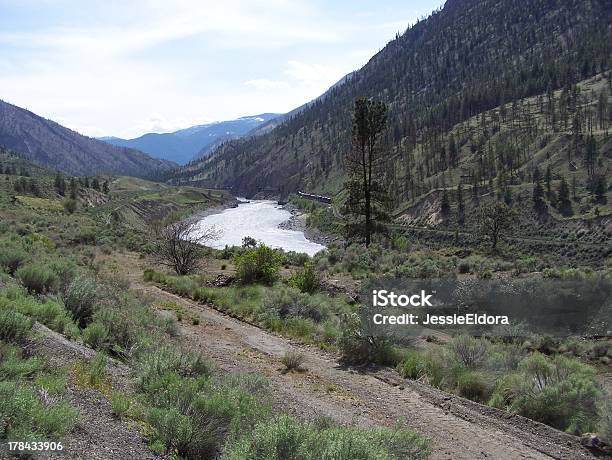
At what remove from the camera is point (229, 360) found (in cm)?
1063

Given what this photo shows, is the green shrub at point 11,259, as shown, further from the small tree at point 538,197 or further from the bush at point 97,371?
→ the small tree at point 538,197

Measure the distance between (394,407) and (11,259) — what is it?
1132 cm

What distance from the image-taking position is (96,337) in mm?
9125

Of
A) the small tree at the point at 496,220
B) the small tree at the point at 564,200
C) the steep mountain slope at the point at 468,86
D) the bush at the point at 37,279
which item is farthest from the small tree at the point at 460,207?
the bush at the point at 37,279

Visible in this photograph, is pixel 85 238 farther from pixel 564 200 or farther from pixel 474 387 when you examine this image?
pixel 564 200

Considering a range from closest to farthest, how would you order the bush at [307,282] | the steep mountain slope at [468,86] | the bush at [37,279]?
the bush at [37,279]
the bush at [307,282]
the steep mountain slope at [468,86]

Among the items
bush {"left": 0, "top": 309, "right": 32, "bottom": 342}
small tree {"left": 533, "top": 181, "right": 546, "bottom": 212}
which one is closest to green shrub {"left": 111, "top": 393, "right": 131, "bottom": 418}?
bush {"left": 0, "top": 309, "right": 32, "bottom": 342}

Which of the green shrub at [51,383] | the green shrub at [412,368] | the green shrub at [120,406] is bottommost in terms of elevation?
the green shrub at [412,368]

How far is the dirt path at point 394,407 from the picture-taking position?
7.23 meters

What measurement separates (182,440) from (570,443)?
18.7ft

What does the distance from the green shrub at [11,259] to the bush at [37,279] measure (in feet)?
5.33

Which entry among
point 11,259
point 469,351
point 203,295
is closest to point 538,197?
point 203,295

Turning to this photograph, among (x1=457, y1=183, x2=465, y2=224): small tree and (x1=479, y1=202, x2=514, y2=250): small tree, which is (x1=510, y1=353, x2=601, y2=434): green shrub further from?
(x1=457, y1=183, x2=465, y2=224): small tree

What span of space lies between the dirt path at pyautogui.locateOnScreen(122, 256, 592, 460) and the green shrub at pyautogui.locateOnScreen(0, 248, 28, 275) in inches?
217
